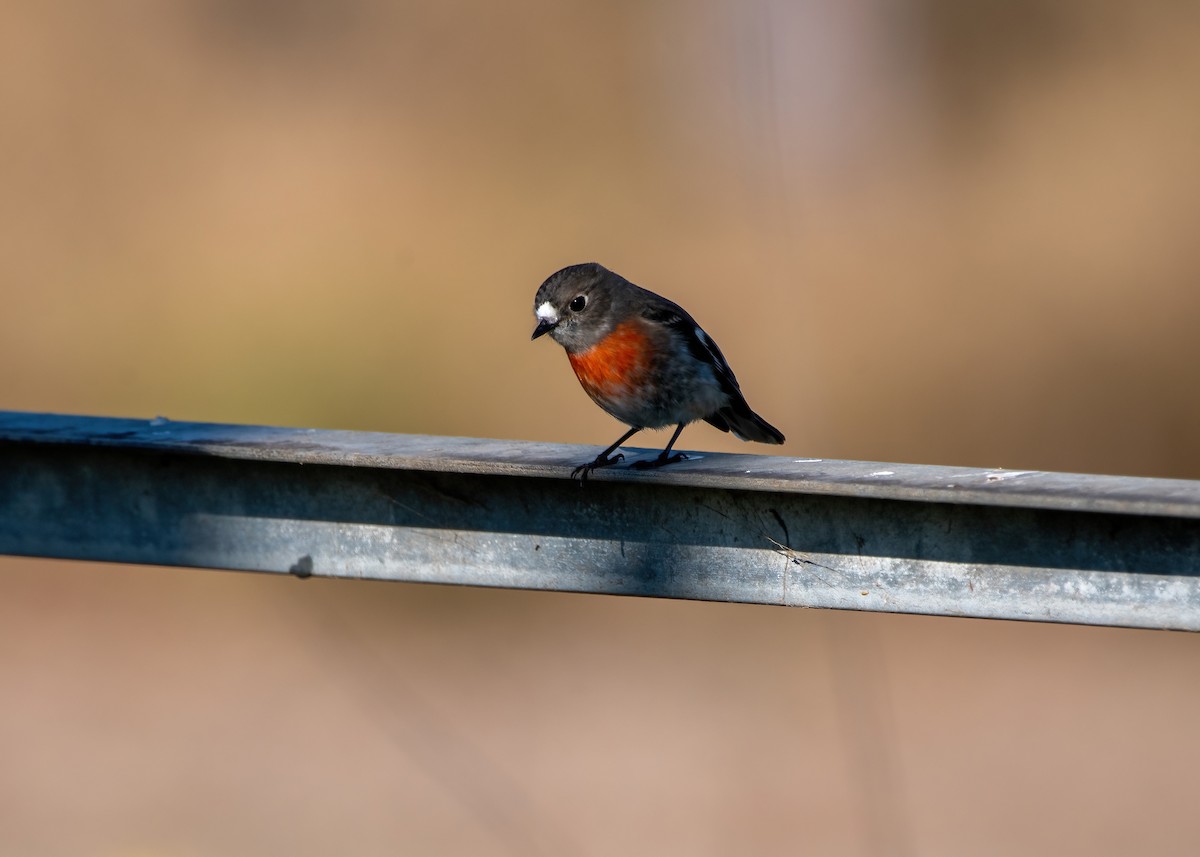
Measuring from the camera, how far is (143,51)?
896cm

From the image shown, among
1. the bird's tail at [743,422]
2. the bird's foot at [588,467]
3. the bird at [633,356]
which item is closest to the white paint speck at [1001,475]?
the bird's foot at [588,467]

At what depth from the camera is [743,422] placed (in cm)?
512

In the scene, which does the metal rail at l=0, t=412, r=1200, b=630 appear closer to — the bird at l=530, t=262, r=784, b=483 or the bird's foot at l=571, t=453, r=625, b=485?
the bird's foot at l=571, t=453, r=625, b=485

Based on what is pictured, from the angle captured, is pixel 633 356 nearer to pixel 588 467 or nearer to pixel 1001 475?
pixel 588 467

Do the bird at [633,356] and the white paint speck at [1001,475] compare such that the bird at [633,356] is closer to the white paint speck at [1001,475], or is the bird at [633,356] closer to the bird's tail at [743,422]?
the bird's tail at [743,422]

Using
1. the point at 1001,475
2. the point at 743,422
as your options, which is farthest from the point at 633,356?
the point at 1001,475

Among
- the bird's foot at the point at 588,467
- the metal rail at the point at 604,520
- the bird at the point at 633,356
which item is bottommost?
the metal rail at the point at 604,520

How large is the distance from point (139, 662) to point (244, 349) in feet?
6.24

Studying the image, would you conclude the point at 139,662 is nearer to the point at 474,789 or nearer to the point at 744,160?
the point at 474,789

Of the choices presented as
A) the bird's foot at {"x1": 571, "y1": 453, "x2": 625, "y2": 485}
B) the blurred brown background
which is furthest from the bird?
the bird's foot at {"x1": 571, "y1": 453, "x2": 625, "y2": 485}

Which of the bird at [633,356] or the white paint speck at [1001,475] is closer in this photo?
the white paint speck at [1001,475]

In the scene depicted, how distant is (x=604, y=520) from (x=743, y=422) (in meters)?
2.19

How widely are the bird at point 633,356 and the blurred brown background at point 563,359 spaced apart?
1320 mm

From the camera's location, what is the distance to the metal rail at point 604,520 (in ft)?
8.52
